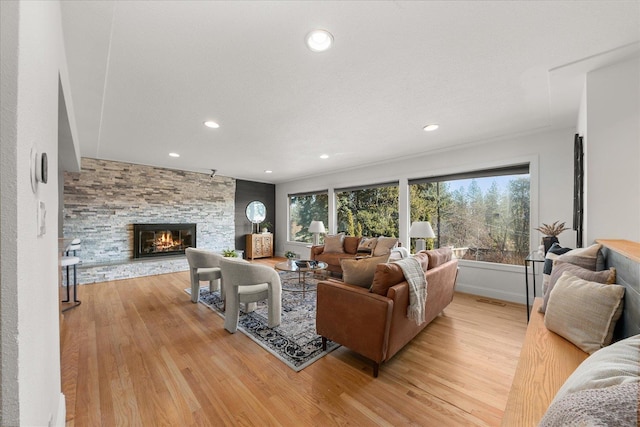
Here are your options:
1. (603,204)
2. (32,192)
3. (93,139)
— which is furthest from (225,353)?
(93,139)

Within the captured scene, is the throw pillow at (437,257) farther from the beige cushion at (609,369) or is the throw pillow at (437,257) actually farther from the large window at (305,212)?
the large window at (305,212)

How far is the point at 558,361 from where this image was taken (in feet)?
4.12

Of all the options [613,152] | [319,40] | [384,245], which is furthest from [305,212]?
[613,152]

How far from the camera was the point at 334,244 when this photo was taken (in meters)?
5.43

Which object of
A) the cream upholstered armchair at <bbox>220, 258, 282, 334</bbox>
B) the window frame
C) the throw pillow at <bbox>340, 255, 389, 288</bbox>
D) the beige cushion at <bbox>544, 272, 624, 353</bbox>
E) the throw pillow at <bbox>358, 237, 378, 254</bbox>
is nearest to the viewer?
the beige cushion at <bbox>544, 272, 624, 353</bbox>

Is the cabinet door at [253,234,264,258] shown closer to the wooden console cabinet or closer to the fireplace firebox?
the wooden console cabinet

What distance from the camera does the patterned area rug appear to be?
2.23 meters

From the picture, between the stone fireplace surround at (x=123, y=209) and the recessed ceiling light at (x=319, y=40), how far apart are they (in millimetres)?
5343

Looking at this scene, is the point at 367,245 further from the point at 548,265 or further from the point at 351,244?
the point at 548,265

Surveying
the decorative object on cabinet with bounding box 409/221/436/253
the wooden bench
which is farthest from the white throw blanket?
the decorative object on cabinet with bounding box 409/221/436/253

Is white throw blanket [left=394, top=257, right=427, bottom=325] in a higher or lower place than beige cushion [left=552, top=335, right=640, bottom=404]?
lower

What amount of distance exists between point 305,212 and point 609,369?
6.73 m

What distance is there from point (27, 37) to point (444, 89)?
2.60 metres

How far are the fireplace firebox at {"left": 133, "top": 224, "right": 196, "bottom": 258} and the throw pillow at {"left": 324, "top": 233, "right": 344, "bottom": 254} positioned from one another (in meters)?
3.29
